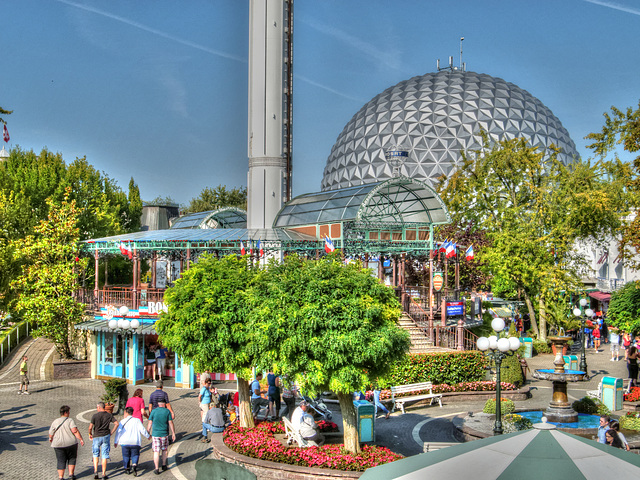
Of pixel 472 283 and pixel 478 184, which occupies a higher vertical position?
pixel 478 184

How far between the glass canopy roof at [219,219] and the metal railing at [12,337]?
12798 millimetres

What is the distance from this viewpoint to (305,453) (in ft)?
47.6

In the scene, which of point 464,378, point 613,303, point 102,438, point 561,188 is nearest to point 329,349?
point 102,438

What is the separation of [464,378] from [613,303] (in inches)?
527

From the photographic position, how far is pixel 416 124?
68.7 meters

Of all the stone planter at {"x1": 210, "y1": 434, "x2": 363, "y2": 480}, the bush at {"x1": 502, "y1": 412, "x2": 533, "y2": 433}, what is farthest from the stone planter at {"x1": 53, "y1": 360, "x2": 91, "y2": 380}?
the bush at {"x1": 502, "y1": 412, "x2": 533, "y2": 433}

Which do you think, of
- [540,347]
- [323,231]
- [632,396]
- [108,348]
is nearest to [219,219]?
[323,231]

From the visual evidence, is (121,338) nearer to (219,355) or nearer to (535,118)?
(219,355)

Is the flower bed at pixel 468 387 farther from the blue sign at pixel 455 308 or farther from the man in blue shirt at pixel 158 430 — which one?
the man in blue shirt at pixel 158 430

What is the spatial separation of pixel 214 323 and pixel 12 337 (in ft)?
79.6

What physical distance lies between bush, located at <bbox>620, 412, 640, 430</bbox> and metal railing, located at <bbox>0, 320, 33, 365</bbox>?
26.5 meters

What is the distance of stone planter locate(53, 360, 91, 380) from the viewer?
28.0 meters

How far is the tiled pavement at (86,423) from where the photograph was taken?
1550cm

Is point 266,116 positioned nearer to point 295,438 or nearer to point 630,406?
point 630,406
